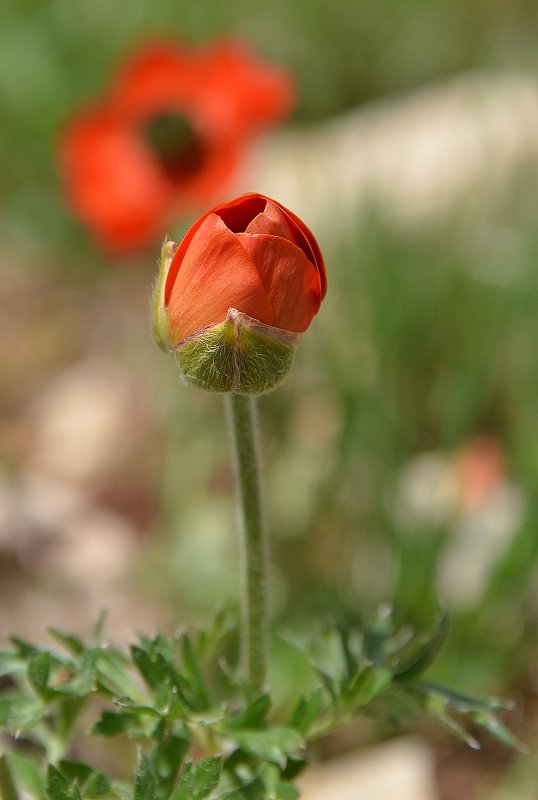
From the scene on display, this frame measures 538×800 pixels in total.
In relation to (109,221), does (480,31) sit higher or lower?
higher

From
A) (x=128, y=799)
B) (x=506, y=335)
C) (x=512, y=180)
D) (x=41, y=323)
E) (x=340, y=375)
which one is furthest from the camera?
(x=41, y=323)

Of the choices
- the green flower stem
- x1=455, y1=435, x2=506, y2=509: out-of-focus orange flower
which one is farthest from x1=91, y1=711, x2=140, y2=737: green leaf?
x1=455, y1=435, x2=506, y2=509: out-of-focus orange flower

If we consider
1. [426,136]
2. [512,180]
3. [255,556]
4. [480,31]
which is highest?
[480,31]

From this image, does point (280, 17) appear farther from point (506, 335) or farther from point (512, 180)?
point (506, 335)

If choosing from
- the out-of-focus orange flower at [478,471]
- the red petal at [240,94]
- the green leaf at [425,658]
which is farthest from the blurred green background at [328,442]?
the green leaf at [425,658]

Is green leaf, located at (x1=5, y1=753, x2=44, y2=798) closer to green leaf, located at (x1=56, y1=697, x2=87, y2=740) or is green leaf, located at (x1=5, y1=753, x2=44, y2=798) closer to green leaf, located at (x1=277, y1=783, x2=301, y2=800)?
green leaf, located at (x1=56, y1=697, x2=87, y2=740)

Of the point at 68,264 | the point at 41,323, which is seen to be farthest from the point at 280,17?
the point at 41,323
